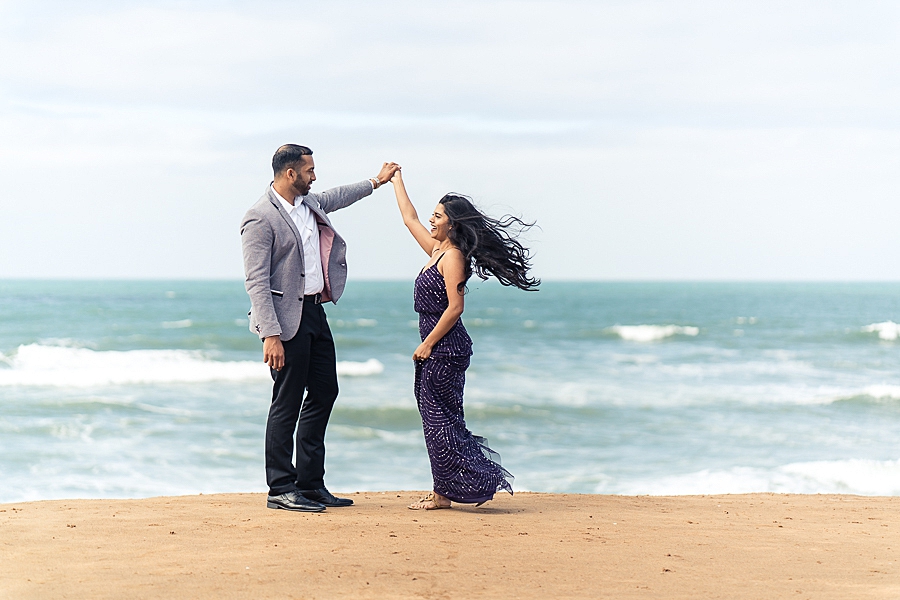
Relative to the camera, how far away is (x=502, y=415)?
13.6 meters

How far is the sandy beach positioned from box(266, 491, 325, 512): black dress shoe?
0.08 meters

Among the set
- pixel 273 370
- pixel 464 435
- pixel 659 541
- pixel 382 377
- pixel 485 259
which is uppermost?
pixel 485 259

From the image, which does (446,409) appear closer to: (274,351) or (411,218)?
(274,351)

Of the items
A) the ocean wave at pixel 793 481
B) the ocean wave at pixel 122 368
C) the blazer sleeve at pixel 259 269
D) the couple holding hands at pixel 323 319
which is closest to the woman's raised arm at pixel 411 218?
the couple holding hands at pixel 323 319

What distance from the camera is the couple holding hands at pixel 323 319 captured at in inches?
179

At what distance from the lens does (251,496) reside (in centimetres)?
553

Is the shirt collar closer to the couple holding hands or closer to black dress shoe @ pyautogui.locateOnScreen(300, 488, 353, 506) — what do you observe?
the couple holding hands

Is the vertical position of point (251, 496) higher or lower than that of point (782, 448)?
higher

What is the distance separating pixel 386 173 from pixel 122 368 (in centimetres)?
1622

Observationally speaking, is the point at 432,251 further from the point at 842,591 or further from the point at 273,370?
the point at 842,591

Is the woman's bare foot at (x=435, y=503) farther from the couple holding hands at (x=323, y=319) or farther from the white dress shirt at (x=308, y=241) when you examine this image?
the white dress shirt at (x=308, y=241)

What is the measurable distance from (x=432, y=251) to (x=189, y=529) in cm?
209

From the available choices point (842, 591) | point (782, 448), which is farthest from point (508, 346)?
point (842, 591)

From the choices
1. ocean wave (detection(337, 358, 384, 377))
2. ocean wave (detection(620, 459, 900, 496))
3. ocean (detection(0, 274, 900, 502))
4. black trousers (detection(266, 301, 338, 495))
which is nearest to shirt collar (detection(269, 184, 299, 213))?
black trousers (detection(266, 301, 338, 495))
